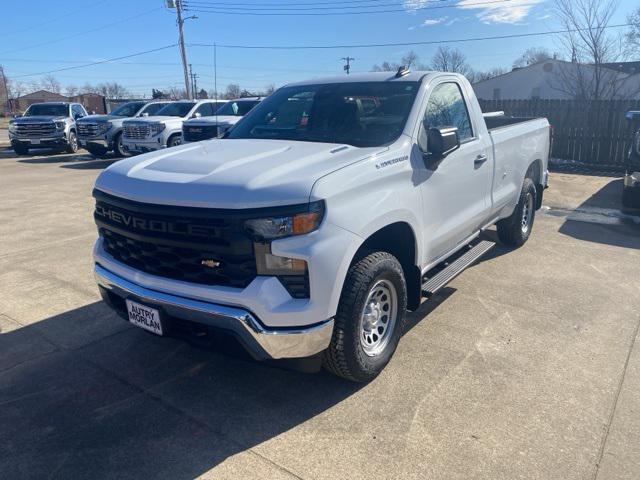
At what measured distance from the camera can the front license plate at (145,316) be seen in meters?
2.97

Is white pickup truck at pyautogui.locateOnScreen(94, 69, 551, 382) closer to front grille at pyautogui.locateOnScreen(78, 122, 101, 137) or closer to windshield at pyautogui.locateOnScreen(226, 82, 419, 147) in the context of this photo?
windshield at pyautogui.locateOnScreen(226, 82, 419, 147)

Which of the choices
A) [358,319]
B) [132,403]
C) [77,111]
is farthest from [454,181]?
[77,111]

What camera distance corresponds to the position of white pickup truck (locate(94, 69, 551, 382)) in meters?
2.70

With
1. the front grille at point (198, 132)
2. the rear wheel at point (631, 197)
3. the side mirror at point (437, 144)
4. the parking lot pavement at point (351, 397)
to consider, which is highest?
the side mirror at point (437, 144)

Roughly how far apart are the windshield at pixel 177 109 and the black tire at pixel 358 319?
556 inches

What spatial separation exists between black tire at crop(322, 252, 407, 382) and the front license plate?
102cm

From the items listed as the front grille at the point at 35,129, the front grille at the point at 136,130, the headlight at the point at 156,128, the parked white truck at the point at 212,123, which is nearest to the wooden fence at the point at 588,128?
the parked white truck at the point at 212,123

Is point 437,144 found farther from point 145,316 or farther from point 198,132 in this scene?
point 198,132

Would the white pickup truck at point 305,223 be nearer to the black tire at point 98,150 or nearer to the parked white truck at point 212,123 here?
the parked white truck at point 212,123

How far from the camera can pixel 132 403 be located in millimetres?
3211

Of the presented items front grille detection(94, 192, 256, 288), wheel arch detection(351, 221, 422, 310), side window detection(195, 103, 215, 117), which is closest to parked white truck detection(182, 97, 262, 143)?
side window detection(195, 103, 215, 117)

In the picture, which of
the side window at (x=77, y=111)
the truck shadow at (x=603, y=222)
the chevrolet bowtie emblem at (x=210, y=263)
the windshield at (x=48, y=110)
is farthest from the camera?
the side window at (x=77, y=111)

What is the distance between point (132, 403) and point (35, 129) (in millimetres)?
17983

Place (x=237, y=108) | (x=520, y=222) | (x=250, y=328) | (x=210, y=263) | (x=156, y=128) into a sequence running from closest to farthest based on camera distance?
(x=250, y=328) < (x=210, y=263) < (x=520, y=222) < (x=156, y=128) < (x=237, y=108)
